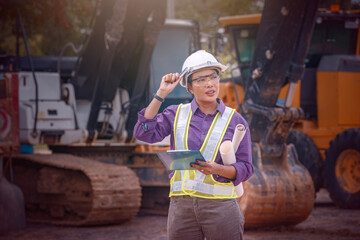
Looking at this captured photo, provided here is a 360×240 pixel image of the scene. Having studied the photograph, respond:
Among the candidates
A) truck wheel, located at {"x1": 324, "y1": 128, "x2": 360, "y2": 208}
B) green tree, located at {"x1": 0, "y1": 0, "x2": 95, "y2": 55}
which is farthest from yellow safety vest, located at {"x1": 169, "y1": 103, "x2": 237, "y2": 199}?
truck wheel, located at {"x1": 324, "y1": 128, "x2": 360, "y2": 208}

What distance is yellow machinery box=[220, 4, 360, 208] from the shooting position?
10883 mm

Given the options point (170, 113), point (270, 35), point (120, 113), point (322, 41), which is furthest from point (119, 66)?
point (170, 113)

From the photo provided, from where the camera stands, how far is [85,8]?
1617 cm

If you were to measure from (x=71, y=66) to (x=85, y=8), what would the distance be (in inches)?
225

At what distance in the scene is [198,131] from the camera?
3879 millimetres

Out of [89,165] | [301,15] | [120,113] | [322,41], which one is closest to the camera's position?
[301,15]

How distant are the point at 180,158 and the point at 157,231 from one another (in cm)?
532

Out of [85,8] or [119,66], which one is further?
[85,8]

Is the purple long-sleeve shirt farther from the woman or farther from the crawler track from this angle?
the crawler track

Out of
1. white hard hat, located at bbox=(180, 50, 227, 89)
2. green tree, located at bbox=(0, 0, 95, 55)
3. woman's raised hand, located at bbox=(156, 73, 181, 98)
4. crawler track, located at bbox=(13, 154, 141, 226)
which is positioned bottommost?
crawler track, located at bbox=(13, 154, 141, 226)

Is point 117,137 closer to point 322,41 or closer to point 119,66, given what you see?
point 119,66

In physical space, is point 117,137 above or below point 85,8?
below

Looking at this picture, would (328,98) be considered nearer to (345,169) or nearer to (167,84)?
(345,169)

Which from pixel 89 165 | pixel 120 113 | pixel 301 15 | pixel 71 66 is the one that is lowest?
pixel 89 165
